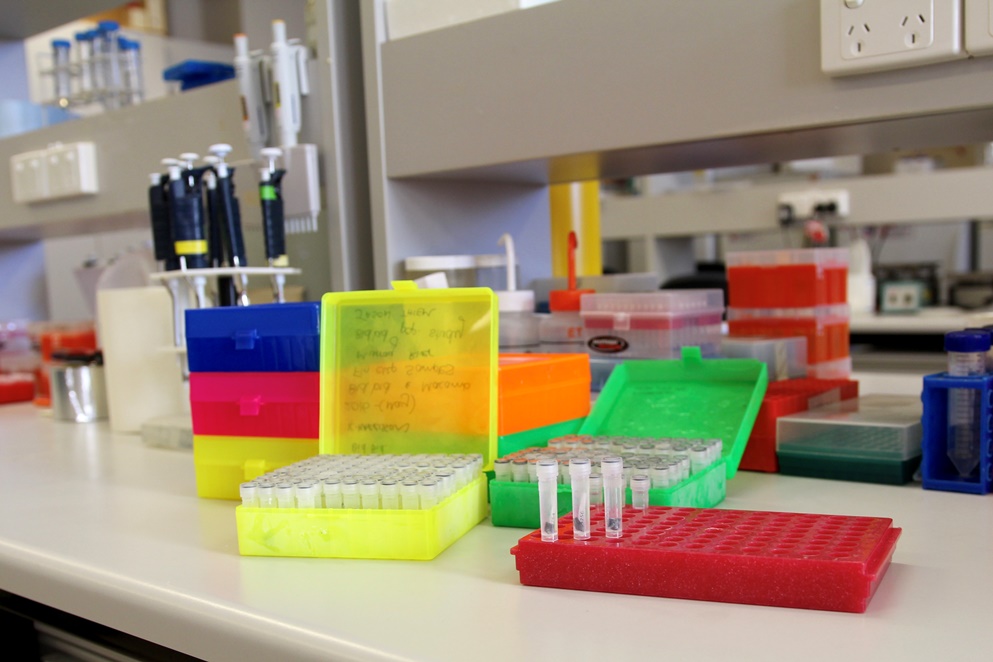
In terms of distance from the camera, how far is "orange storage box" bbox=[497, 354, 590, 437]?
2.99 ft

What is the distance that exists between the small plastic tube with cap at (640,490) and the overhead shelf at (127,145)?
0.95 metres

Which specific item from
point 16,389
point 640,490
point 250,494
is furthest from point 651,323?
point 16,389

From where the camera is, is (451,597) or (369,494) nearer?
(451,597)

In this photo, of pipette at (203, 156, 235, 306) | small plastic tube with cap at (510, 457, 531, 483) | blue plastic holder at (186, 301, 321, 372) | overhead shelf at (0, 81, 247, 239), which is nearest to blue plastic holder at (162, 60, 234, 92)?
overhead shelf at (0, 81, 247, 239)

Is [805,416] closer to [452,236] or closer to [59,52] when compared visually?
[452,236]

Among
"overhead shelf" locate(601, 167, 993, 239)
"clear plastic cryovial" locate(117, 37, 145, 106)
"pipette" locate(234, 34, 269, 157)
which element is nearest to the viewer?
"pipette" locate(234, 34, 269, 157)

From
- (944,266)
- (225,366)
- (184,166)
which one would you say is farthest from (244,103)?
(944,266)

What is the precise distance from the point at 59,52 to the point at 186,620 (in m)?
1.96

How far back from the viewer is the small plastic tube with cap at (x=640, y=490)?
2.29 feet

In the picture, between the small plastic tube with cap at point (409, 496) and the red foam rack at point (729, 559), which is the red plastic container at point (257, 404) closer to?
the small plastic tube with cap at point (409, 496)

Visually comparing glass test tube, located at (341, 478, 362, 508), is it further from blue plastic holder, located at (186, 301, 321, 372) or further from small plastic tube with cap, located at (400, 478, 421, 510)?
blue plastic holder, located at (186, 301, 321, 372)

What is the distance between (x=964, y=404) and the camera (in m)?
0.86

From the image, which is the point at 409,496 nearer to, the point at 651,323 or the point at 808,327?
the point at 651,323

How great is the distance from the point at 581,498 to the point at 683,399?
1.33 feet
